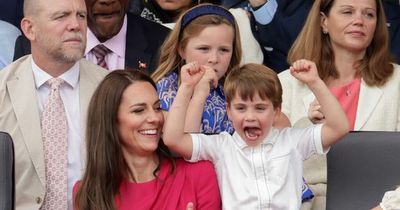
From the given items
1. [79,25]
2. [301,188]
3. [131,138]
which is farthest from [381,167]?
[79,25]

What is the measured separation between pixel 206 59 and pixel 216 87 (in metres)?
0.13

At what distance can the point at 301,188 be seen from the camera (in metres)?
4.15

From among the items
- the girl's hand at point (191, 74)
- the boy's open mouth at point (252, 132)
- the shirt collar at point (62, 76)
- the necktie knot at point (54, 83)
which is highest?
the girl's hand at point (191, 74)

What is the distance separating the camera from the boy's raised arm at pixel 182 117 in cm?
407

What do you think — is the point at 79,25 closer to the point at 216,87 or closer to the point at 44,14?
the point at 44,14

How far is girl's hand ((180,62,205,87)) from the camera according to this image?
4.14 m

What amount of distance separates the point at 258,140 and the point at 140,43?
138cm

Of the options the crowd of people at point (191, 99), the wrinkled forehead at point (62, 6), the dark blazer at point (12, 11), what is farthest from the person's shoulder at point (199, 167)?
the dark blazer at point (12, 11)

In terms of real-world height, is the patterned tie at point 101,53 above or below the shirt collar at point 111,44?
below

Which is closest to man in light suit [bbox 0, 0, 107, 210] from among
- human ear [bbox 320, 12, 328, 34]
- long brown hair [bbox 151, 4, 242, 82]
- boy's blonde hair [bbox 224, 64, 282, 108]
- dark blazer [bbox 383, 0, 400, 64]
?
long brown hair [bbox 151, 4, 242, 82]

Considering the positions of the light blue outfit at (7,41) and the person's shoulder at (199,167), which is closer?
the person's shoulder at (199,167)

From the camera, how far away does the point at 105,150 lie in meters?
4.16

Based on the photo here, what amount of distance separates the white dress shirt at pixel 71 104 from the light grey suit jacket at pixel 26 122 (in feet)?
0.10

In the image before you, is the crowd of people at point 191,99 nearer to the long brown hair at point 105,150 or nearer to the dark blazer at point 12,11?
the long brown hair at point 105,150
